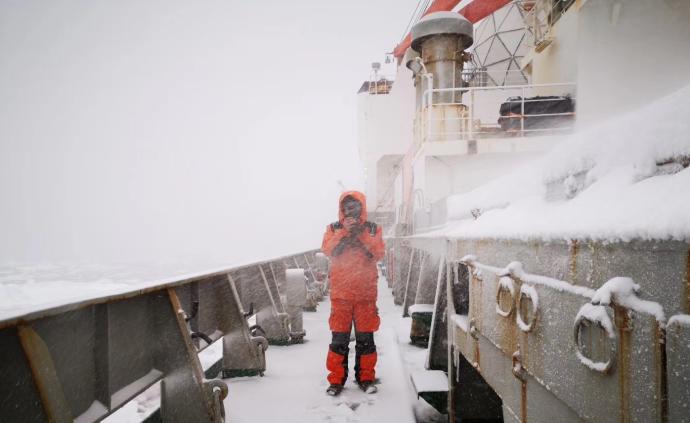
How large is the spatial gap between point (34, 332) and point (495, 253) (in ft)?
7.37

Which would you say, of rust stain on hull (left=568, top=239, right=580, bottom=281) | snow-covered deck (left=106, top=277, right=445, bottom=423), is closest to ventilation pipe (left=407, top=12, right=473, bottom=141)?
snow-covered deck (left=106, top=277, right=445, bottom=423)

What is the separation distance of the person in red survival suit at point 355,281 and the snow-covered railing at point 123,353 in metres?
0.96

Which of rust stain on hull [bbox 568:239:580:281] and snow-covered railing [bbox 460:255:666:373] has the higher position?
rust stain on hull [bbox 568:239:580:281]

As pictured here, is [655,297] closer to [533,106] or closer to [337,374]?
[337,374]

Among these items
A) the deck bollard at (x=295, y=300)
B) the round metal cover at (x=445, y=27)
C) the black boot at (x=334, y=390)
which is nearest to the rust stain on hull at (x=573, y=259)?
the black boot at (x=334, y=390)

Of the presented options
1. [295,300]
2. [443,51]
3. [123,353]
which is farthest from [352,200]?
[443,51]

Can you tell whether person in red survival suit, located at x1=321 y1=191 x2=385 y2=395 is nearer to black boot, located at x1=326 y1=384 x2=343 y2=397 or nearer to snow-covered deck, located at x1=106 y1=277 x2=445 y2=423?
black boot, located at x1=326 y1=384 x2=343 y2=397

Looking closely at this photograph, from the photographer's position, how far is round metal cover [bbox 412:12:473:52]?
11.9 meters

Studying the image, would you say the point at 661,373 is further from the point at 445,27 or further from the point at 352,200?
the point at 445,27

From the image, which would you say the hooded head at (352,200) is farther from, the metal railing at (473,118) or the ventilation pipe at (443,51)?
the ventilation pipe at (443,51)

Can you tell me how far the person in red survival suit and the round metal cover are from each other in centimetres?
984

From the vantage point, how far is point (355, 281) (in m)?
4.11

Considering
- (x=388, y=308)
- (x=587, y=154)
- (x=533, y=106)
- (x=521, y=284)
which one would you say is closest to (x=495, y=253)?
(x=521, y=284)

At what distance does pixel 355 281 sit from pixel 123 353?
2246 mm
